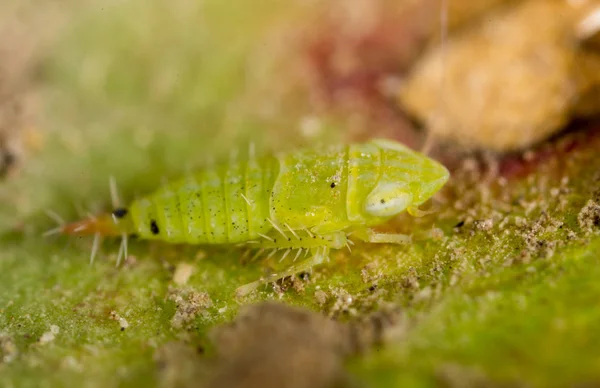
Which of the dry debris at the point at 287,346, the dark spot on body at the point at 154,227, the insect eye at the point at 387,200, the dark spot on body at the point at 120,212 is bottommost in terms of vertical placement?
the dark spot on body at the point at 154,227

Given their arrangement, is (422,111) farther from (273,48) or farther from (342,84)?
(273,48)

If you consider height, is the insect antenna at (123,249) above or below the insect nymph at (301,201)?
below

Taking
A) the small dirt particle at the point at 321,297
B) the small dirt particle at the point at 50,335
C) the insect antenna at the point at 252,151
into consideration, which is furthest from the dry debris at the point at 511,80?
the small dirt particle at the point at 50,335

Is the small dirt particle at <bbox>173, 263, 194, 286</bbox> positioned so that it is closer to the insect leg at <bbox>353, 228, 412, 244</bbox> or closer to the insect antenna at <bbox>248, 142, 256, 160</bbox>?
the insect antenna at <bbox>248, 142, 256, 160</bbox>

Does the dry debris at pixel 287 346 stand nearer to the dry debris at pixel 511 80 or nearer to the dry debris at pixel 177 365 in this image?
the dry debris at pixel 177 365

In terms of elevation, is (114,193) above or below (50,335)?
above

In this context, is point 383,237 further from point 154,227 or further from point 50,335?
point 50,335

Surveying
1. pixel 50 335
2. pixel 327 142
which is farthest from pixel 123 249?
pixel 327 142
